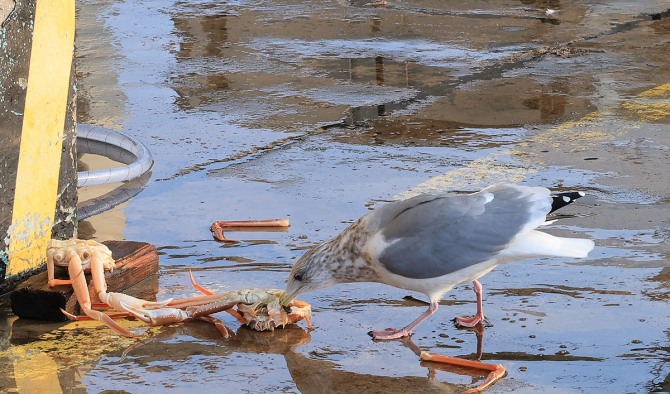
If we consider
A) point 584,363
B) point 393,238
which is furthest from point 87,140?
point 584,363

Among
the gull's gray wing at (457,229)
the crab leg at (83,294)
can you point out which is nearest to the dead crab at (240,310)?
the crab leg at (83,294)

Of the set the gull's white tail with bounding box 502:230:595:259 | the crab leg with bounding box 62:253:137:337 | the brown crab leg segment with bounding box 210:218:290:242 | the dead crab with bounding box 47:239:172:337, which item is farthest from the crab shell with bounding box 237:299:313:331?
the brown crab leg segment with bounding box 210:218:290:242

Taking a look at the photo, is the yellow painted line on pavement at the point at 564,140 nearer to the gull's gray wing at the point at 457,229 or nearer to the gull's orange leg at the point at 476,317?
the gull's orange leg at the point at 476,317

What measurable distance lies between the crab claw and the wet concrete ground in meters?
0.04

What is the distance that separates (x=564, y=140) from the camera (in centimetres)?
758

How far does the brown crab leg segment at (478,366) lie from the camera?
165 inches

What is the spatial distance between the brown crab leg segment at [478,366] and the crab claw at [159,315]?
107cm

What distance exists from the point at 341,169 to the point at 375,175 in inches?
9.9

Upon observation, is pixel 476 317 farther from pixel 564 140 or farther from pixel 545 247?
pixel 564 140

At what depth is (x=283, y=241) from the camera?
588 cm

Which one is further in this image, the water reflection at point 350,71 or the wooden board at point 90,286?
the water reflection at point 350,71

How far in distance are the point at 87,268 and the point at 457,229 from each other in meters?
1.69

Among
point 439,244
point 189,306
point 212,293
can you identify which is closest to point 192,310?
point 189,306

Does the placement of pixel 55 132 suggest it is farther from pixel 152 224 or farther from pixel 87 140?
pixel 87 140
